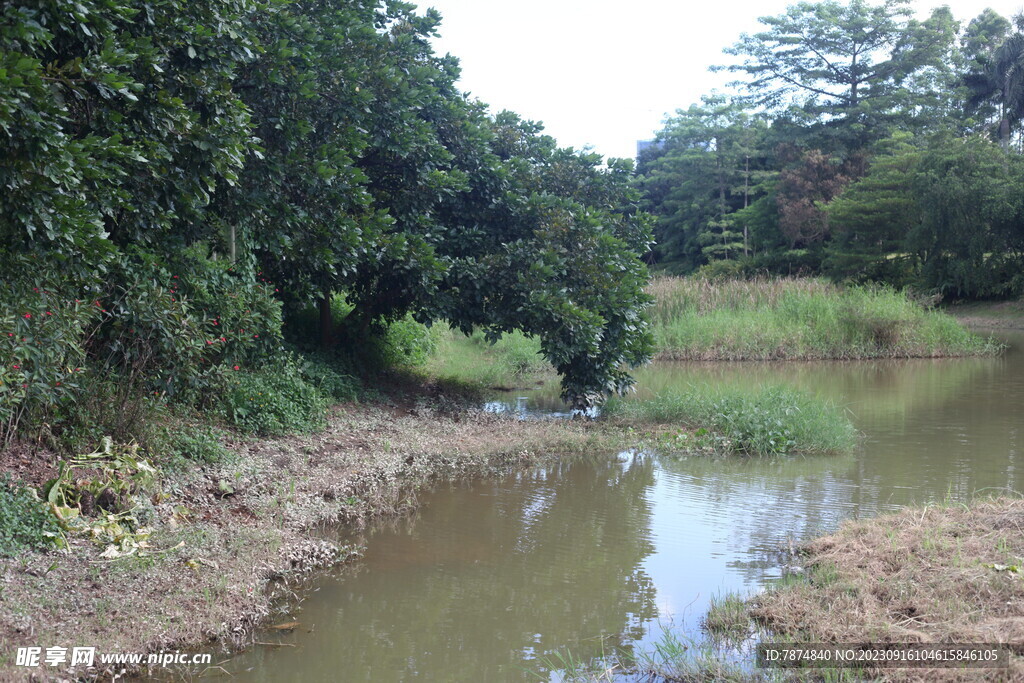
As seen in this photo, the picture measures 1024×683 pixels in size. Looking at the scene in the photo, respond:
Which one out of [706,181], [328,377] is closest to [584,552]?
[328,377]

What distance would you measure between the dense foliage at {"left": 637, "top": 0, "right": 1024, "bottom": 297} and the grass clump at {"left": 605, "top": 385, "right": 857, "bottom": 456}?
24369 mm

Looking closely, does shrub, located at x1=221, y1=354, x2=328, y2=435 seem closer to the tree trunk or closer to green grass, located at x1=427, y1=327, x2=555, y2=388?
the tree trunk

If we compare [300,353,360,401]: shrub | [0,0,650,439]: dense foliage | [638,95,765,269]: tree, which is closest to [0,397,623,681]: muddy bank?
[300,353,360,401]: shrub

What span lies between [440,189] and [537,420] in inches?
124

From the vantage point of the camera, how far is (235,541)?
5.56 meters

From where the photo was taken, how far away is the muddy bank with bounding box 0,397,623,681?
4305mm

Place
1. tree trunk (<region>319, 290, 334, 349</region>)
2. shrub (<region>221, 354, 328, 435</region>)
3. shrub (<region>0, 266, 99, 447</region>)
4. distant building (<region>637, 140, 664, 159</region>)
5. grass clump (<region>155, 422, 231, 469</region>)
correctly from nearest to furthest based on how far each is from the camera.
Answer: shrub (<region>0, 266, 99, 447</region>) → grass clump (<region>155, 422, 231, 469</region>) → shrub (<region>221, 354, 328, 435</region>) → tree trunk (<region>319, 290, 334, 349</region>) → distant building (<region>637, 140, 664, 159</region>)

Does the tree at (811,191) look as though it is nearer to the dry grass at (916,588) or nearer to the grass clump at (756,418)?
the grass clump at (756,418)

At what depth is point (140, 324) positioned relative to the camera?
700cm

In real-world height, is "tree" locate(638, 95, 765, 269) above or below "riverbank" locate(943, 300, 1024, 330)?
above

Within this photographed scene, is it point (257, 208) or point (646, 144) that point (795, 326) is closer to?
point (257, 208)

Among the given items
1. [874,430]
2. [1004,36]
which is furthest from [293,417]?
[1004,36]

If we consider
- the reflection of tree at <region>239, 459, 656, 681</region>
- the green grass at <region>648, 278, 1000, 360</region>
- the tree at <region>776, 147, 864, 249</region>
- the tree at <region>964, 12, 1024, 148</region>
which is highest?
the tree at <region>964, 12, 1024, 148</region>

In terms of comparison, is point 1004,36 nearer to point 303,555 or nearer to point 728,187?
point 728,187
